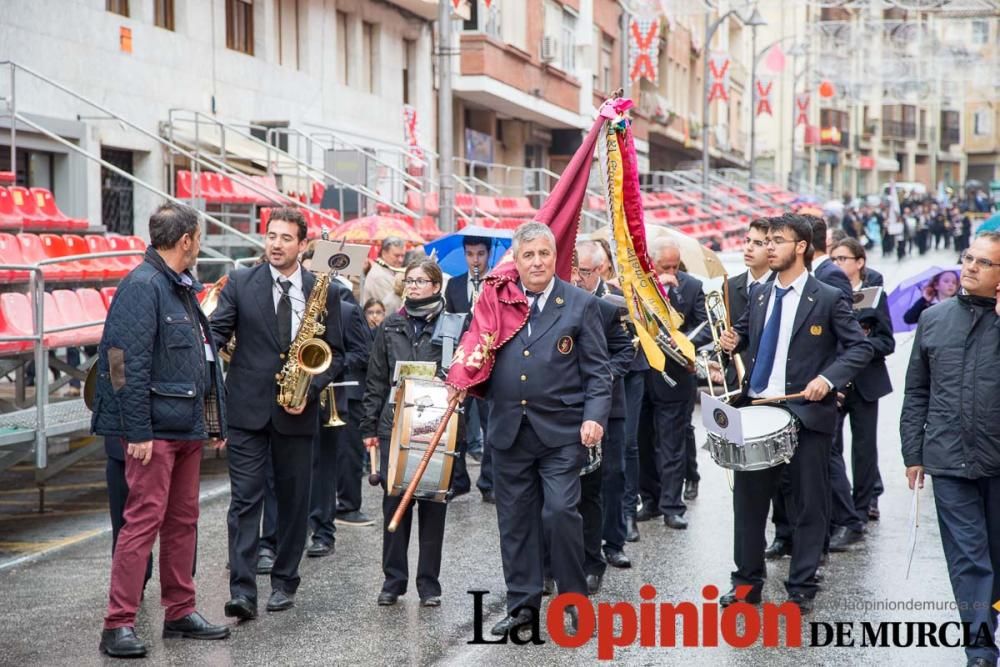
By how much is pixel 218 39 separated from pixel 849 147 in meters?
81.1

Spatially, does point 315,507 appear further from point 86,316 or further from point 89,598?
point 86,316

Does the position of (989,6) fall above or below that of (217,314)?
above

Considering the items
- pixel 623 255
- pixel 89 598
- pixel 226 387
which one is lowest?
pixel 89 598

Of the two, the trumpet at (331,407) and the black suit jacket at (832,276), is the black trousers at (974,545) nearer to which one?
the black suit jacket at (832,276)

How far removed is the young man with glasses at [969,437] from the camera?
6.74 metres

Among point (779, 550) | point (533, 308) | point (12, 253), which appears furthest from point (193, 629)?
point (12, 253)

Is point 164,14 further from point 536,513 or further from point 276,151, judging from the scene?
point 536,513

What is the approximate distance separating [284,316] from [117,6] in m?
14.1

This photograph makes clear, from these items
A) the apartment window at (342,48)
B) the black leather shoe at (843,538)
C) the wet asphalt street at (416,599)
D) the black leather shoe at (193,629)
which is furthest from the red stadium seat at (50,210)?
the apartment window at (342,48)

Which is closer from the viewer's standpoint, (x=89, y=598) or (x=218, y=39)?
(x=89, y=598)

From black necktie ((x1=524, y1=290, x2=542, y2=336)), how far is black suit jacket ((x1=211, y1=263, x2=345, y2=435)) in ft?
4.01

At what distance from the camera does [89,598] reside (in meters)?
8.48

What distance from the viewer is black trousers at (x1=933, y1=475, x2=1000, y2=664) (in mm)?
6750

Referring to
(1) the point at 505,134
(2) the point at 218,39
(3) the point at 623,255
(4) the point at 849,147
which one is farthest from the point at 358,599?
(4) the point at 849,147
